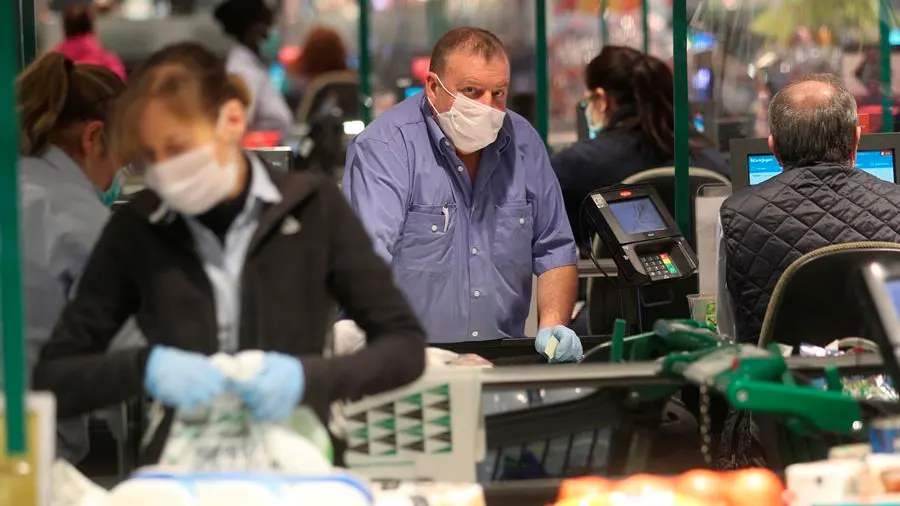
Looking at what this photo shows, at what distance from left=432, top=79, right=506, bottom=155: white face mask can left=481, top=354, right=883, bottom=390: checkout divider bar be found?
1272mm

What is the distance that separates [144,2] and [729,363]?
20.0m

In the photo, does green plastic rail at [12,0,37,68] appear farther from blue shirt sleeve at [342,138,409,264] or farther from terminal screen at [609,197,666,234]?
terminal screen at [609,197,666,234]

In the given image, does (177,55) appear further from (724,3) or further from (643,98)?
(724,3)

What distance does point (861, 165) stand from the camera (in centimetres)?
511

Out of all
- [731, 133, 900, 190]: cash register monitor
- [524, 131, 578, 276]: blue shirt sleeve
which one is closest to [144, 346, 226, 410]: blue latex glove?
[524, 131, 578, 276]: blue shirt sleeve

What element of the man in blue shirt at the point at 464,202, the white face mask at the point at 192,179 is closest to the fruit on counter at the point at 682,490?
the white face mask at the point at 192,179

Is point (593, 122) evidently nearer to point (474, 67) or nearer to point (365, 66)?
point (474, 67)

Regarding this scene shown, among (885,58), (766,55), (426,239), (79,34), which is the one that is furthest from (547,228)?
(79,34)

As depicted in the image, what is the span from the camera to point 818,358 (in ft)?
10.9

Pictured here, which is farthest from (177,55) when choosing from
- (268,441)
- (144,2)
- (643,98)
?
(144,2)

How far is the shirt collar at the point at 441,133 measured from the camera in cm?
441

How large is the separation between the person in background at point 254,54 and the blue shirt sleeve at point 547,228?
570 centimetres

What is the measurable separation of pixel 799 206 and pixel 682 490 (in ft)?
4.41

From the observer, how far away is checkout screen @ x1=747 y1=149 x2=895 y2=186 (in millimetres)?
5070
